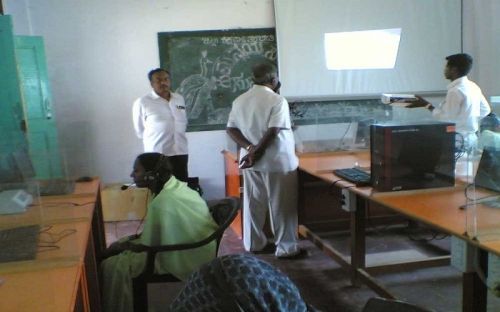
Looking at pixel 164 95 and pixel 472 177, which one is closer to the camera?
pixel 472 177

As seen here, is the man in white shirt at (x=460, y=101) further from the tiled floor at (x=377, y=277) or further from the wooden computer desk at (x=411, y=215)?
the tiled floor at (x=377, y=277)

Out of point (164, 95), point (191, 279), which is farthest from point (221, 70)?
point (191, 279)

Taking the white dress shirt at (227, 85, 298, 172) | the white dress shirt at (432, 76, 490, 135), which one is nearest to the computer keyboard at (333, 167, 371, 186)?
the white dress shirt at (227, 85, 298, 172)

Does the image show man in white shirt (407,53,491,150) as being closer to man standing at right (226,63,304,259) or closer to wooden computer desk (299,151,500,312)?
wooden computer desk (299,151,500,312)

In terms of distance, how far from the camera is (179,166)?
4.29 metres

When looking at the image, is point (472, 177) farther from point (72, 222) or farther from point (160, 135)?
point (160, 135)

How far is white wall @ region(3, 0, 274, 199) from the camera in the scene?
445cm

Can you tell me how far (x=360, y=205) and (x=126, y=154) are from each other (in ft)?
8.94

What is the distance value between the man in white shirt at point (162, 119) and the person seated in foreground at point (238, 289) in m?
3.03

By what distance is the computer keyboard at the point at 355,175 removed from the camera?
8.95ft

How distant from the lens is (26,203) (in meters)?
2.03

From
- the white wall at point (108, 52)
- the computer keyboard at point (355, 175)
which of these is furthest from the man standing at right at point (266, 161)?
the white wall at point (108, 52)

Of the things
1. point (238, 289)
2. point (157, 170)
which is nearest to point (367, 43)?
point (157, 170)

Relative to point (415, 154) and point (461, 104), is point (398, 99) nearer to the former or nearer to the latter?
point (461, 104)
